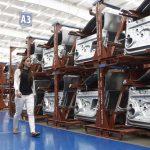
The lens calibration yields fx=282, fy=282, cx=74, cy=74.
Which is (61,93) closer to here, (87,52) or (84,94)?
(84,94)

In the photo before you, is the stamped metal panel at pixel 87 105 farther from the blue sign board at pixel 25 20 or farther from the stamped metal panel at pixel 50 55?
the blue sign board at pixel 25 20

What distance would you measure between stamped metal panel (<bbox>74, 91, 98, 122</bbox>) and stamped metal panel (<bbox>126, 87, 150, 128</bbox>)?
4.01ft

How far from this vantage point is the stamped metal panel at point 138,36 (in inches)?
237

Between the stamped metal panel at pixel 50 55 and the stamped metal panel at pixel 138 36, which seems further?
the stamped metal panel at pixel 50 55

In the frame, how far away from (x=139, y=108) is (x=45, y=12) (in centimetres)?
1350

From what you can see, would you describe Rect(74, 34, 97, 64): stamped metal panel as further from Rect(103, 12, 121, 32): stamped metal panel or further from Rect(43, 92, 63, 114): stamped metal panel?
Rect(43, 92, 63, 114): stamped metal panel

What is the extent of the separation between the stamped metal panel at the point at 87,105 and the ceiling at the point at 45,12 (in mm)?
5350

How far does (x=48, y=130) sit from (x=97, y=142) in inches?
95.1

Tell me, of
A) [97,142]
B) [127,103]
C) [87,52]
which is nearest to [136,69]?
[127,103]

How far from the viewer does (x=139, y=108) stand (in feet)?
20.5

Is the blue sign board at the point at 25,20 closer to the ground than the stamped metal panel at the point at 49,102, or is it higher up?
higher up

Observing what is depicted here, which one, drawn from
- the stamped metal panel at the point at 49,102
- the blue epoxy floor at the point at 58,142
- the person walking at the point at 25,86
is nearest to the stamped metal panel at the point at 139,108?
the blue epoxy floor at the point at 58,142

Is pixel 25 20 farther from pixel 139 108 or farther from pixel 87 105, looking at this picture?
pixel 139 108

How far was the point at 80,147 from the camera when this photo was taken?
5.80 meters
